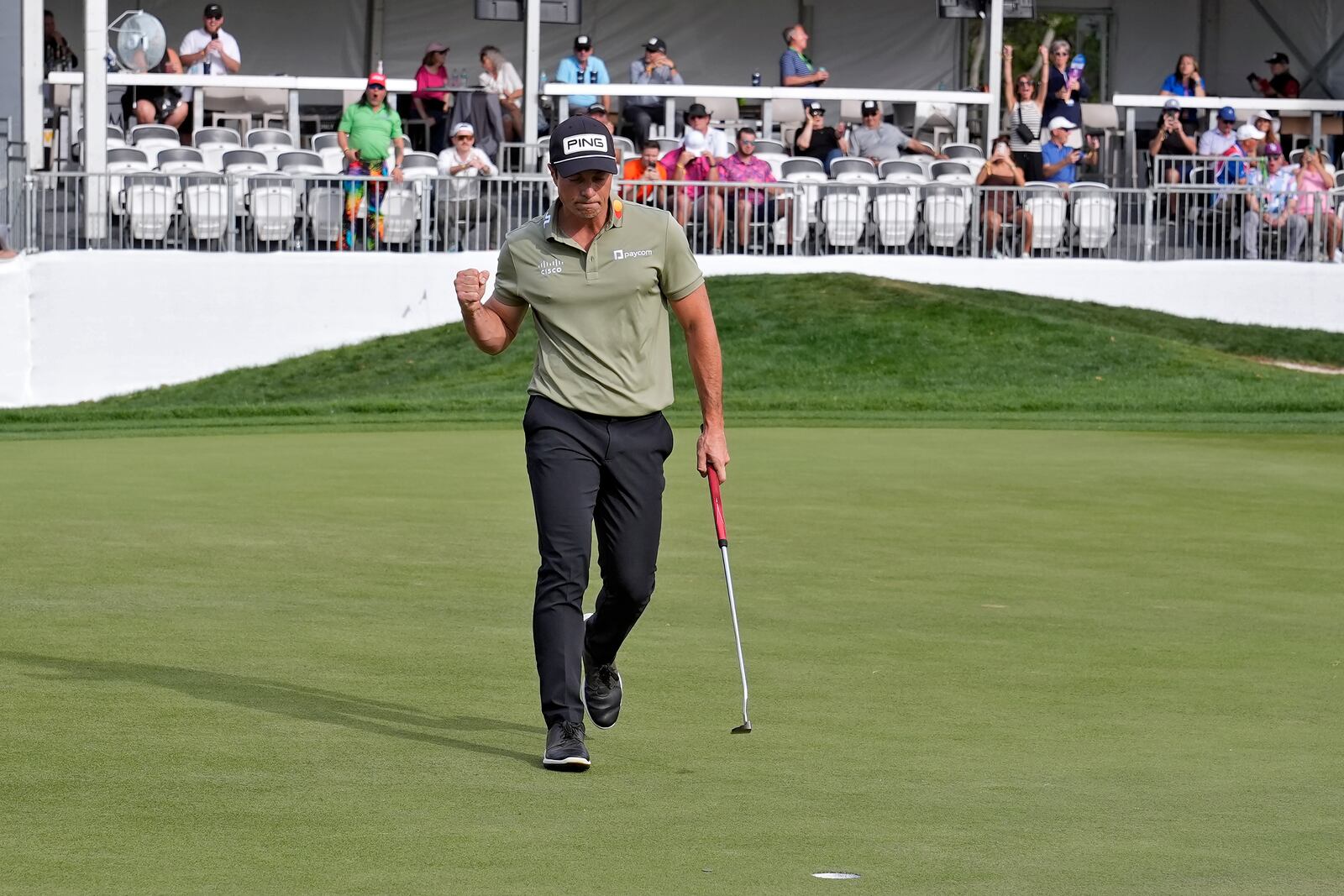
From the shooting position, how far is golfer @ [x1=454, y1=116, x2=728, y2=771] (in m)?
6.31

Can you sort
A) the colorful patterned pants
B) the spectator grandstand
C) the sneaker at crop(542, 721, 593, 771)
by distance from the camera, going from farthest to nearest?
the colorful patterned pants, the spectator grandstand, the sneaker at crop(542, 721, 593, 771)

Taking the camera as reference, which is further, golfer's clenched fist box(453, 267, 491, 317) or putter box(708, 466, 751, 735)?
putter box(708, 466, 751, 735)

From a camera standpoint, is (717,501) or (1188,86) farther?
(1188,86)

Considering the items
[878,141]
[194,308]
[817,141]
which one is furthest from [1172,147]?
[194,308]

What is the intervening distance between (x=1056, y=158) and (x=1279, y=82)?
19.9 feet

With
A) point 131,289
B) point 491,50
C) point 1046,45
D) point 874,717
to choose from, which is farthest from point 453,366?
point 874,717

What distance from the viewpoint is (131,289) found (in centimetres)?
2336

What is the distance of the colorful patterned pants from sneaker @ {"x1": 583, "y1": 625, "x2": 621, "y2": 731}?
17.6 m

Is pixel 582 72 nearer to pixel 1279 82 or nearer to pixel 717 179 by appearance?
pixel 717 179

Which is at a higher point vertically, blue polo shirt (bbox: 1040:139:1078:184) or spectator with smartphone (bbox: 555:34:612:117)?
spectator with smartphone (bbox: 555:34:612:117)

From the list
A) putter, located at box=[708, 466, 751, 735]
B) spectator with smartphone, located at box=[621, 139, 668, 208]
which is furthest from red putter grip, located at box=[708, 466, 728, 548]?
spectator with smartphone, located at box=[621, 139, 668, 208]

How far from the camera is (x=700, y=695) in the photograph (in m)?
7.12

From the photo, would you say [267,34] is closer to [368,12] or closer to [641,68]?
[368,12]

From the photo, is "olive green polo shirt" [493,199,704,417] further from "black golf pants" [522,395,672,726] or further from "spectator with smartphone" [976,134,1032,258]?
"spectator with smartphone" [976,134,1032,258]
